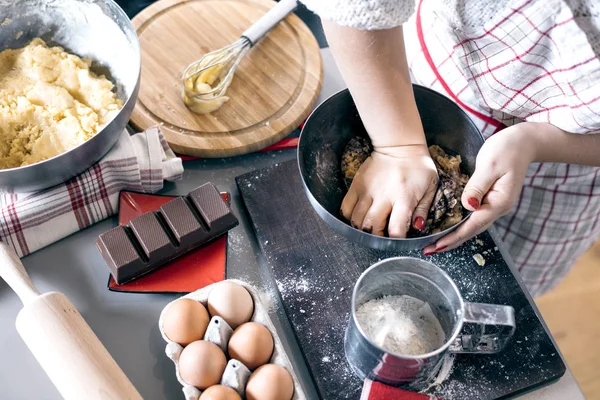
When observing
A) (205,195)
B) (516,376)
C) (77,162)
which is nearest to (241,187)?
(205,195)

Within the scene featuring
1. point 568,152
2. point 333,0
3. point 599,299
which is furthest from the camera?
point 599,299

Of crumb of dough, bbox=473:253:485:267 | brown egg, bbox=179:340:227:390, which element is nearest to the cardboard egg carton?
brown egg, bbox=179:340:227:390

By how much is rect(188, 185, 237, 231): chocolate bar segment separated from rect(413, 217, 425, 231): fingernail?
282 mm

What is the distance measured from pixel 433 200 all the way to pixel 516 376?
278 millimetres

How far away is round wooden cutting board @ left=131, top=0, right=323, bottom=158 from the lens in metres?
1.05

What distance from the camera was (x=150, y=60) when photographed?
1.13 metres

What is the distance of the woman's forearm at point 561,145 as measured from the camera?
35.7 inches

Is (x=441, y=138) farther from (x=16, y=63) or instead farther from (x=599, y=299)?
(x=599, y=299)

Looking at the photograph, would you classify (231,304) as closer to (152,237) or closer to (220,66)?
(152,237)

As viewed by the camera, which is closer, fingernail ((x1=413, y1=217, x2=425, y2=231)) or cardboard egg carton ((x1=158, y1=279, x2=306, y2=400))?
cardboard egg carton ((x1=158, y1=279, x2=306, y2=400))

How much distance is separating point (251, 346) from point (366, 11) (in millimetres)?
445

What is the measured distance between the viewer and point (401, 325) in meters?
0.79

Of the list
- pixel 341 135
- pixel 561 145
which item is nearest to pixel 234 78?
pixel 341 135

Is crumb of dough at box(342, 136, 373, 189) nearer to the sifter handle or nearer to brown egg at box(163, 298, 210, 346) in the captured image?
brown egg at box(163, 298, 210, 346)
